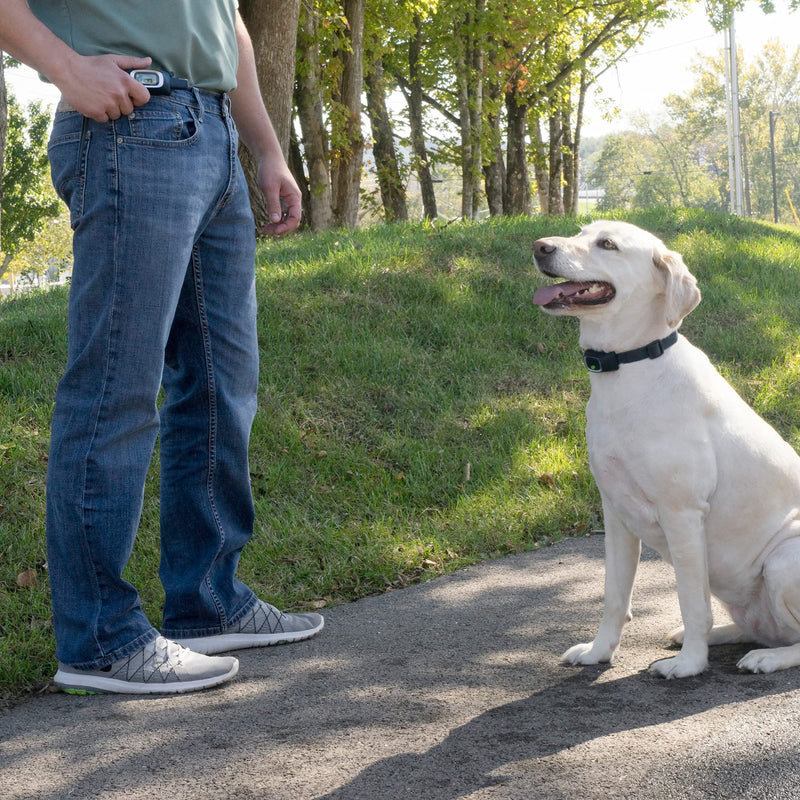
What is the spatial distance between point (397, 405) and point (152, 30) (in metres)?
4.02

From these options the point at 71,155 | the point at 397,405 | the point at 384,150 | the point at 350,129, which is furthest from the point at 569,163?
the point at 71,155

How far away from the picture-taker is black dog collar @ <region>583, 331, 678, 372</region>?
2998 millimetres

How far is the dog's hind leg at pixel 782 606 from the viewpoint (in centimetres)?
296

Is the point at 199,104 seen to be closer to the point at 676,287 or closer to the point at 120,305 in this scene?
the point at 120,305

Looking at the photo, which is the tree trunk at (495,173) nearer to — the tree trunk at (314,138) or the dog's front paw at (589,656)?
the tree trunk at (314,138)

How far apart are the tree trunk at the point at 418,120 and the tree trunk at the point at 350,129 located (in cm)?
825

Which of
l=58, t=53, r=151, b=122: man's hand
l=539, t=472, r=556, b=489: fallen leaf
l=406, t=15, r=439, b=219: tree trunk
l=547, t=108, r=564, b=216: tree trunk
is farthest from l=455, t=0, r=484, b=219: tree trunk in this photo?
l=58, t=53, r=151, b=122: man's hand

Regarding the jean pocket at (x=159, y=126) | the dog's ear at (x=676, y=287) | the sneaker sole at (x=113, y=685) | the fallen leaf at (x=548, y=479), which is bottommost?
the sneaker sole at (x=113, y=685)

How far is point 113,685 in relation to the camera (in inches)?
116

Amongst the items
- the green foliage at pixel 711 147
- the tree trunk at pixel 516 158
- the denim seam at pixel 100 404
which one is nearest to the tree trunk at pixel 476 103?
the tree trunk at pixel 516 158

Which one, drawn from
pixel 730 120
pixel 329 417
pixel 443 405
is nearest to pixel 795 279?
pixel 443 405

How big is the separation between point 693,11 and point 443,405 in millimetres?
21030

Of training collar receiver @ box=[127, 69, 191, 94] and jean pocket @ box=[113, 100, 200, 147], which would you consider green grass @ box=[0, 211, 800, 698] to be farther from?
training collar receiver @ box=[127, 69, 191, 94]

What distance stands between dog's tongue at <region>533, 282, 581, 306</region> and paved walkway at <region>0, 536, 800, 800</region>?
1272 millimetres
